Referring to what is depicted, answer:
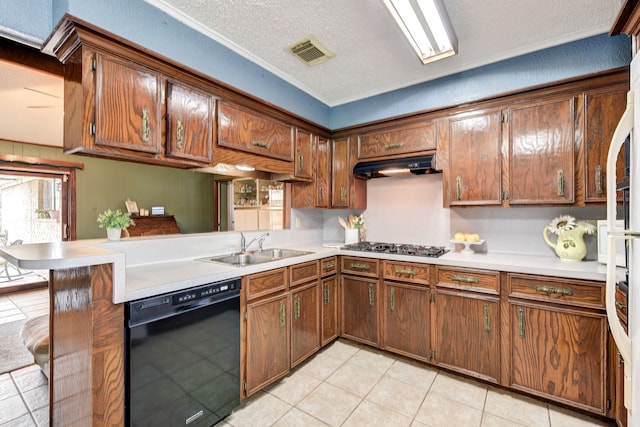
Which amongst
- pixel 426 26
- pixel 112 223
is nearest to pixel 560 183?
pixel 426 26

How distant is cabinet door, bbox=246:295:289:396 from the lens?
196cm

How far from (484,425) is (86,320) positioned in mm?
2309

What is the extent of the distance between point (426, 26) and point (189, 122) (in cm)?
171

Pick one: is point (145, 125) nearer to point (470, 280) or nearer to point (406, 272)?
point (406, 272)

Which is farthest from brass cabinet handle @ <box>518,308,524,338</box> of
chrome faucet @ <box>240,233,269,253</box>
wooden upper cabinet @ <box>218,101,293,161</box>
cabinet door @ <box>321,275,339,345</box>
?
wooden upper cabinet @ <box>218,101,293,161</box>

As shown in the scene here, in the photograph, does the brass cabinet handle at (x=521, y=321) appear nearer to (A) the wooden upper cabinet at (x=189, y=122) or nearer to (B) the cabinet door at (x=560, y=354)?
(B) the cabinet door at (x=560, y=354)

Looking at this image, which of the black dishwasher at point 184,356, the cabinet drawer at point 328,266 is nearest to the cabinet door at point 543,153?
the cabinet drawer at point 328,266

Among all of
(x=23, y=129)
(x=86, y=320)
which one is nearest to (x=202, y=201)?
(x=23, y=129)

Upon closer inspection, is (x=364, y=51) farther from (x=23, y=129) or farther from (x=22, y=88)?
(x=23, y=129)

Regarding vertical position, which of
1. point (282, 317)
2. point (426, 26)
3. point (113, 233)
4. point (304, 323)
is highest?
point (426, 26)

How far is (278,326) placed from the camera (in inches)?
85.4

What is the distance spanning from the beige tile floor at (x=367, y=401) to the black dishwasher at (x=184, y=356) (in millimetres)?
275

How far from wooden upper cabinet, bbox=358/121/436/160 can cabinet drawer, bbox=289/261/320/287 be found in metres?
1.33

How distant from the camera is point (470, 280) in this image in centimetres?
220
